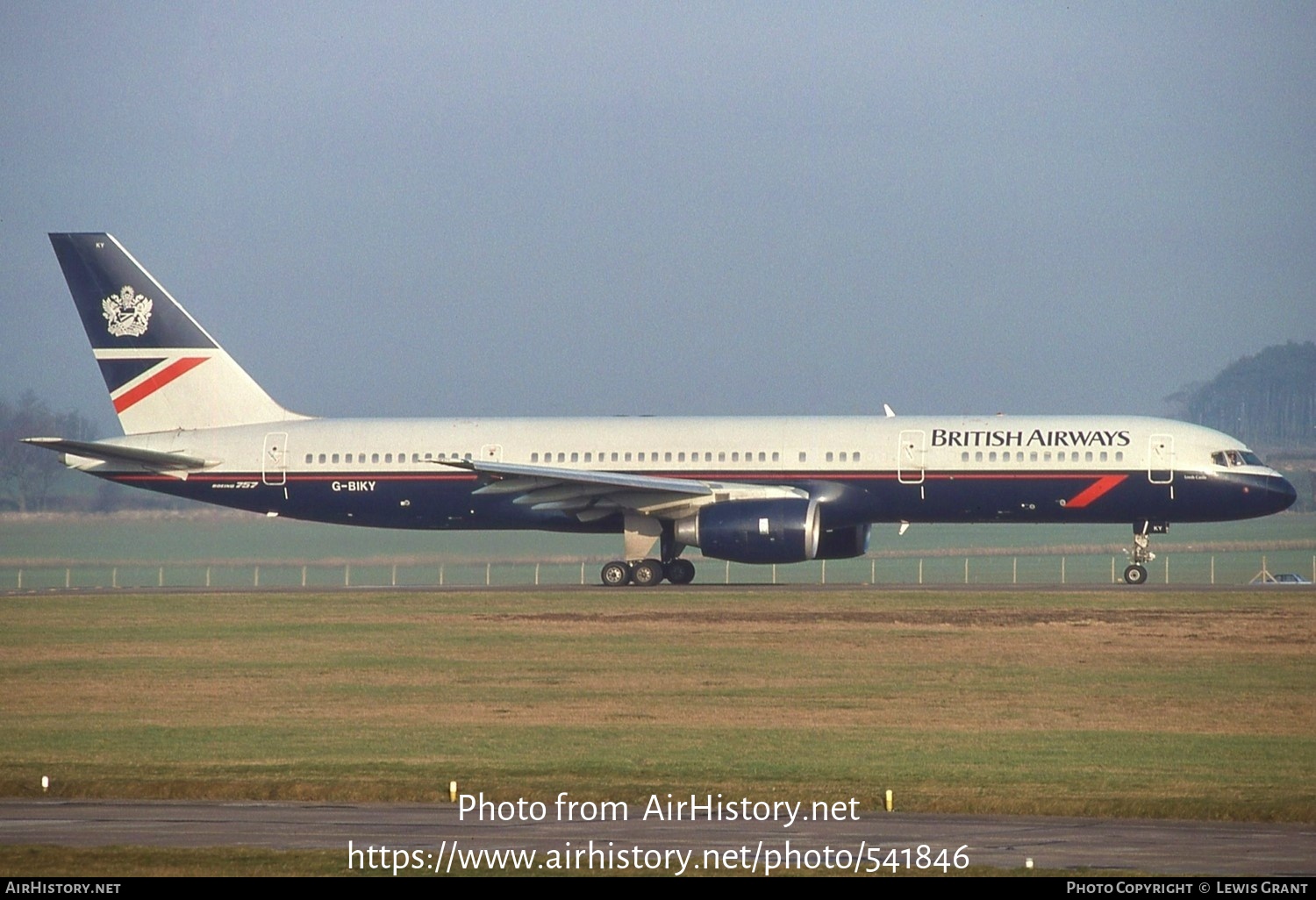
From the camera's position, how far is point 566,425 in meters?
46.2

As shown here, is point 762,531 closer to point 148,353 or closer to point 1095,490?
point 1095,490

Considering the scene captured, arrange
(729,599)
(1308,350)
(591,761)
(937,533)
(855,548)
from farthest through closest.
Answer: (1308,350), (937,533), (855,548), (729,599), (591,761)

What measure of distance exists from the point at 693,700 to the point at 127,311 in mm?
28125

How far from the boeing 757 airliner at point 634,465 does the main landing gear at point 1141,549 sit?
0.06 meters

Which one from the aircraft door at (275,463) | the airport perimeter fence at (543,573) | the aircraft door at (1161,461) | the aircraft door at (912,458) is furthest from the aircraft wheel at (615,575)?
the aircraft door at (1161,461)

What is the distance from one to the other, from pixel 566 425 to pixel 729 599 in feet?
29.4

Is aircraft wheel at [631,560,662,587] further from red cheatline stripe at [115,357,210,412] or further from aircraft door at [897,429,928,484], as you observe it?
red cheatline stripe at [115,357,210,412]

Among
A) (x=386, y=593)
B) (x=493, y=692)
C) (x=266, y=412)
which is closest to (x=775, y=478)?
(x=386, y=593)

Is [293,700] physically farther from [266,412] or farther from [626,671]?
[266,412]

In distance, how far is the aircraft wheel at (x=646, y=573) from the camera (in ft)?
145

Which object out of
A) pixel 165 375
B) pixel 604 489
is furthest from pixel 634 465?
pixel 165 375

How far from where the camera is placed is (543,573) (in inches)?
2156

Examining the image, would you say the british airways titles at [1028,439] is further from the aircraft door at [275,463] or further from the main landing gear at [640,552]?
the aircraft door at [275,463]

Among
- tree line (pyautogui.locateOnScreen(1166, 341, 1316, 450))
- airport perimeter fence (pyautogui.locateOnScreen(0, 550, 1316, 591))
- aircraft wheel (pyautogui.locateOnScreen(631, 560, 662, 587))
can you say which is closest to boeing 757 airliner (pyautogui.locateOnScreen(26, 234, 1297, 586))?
aircraft wheel (pyautogui.locateOnScreen(631, 560, 662, 587))
